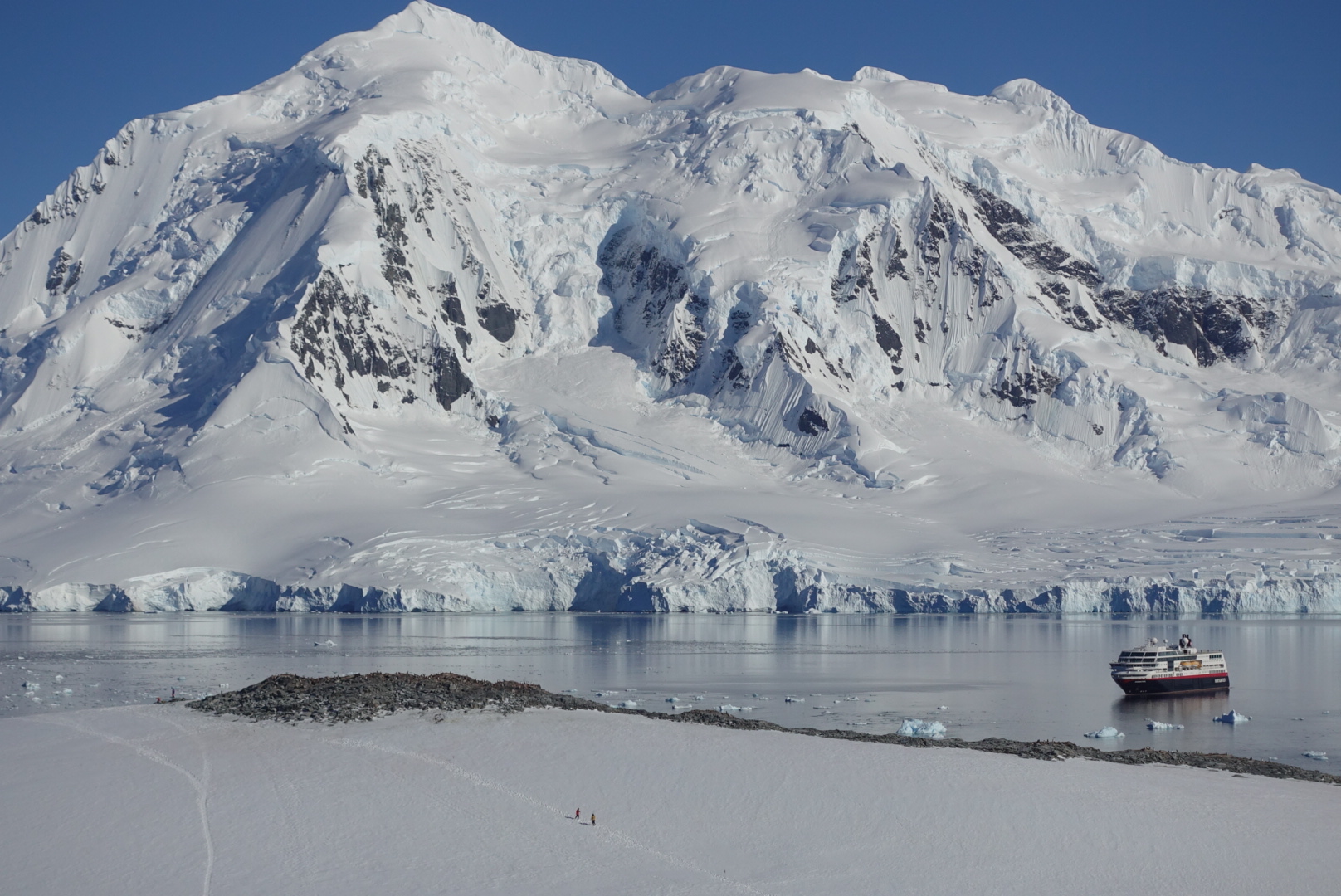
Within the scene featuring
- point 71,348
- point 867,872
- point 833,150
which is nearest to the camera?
point 867,872

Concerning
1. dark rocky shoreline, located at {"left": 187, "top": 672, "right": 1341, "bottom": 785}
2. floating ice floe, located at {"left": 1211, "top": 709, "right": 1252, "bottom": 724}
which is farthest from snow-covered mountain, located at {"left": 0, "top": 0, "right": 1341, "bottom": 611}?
dark rocky shoreline, located at {"left": 187, "top": 672, "right": 1341, "bottom": 785}

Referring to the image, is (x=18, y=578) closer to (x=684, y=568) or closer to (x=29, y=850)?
(x=684, y=568)

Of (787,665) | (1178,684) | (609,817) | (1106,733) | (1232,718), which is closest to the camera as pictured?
(609,817)

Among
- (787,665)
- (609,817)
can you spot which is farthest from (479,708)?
(787,665)

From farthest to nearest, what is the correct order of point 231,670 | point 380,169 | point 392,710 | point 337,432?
point 380,169, point 337,432, point 231,670, point 392,710

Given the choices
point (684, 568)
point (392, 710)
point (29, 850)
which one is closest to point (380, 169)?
point (684, 568)

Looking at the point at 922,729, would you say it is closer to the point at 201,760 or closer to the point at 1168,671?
the point at 201,760
